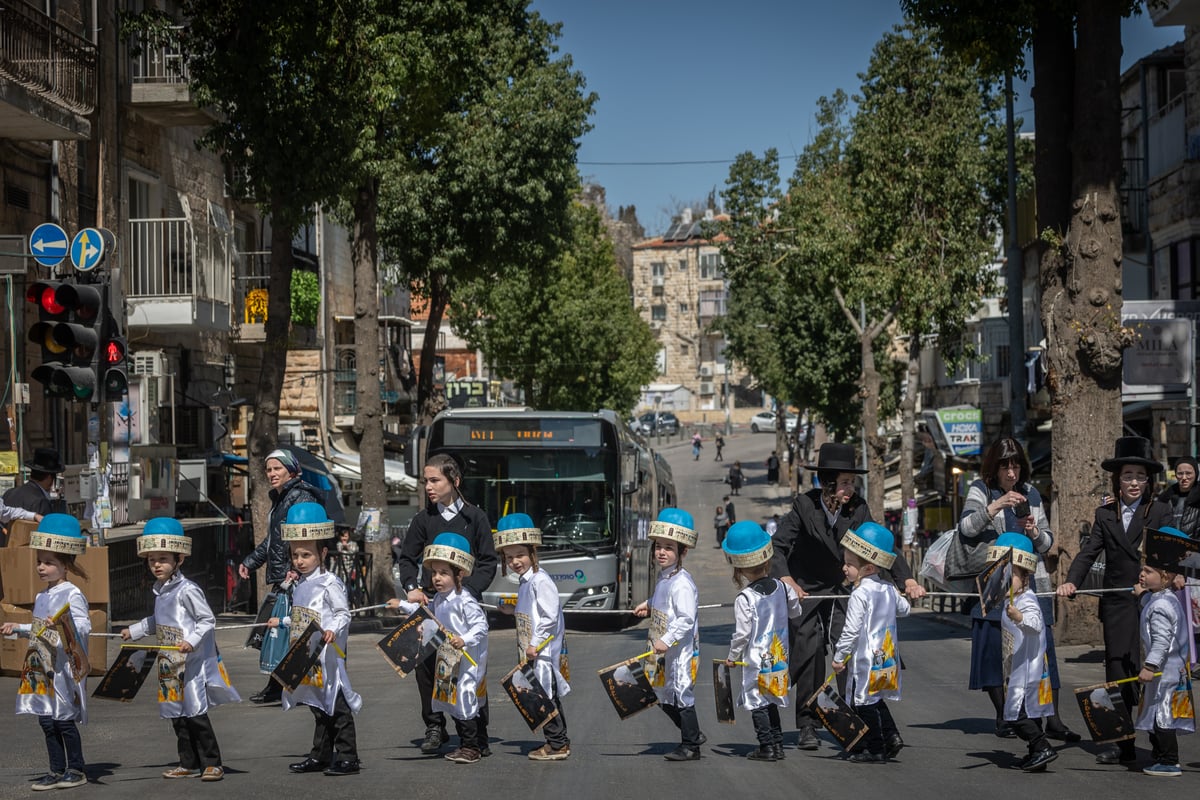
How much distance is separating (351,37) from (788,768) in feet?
41.8

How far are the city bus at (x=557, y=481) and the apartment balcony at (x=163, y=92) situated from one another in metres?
7.02

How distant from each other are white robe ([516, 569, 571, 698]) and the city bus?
1076cm

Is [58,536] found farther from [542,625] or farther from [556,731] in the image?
[556,731]

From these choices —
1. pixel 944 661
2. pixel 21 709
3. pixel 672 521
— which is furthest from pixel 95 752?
pixel 944 661

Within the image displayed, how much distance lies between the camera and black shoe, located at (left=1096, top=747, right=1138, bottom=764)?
845cm

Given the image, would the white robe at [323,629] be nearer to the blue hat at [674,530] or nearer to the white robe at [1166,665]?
the blue hat at [674,530]

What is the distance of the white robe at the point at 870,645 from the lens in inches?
326

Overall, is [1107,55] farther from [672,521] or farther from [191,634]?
[191,634]

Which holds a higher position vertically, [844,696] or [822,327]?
[822,327]

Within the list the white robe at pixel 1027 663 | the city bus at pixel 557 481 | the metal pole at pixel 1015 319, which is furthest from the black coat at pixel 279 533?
the metal pole at pixel 1015 319

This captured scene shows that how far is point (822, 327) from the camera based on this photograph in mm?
51844

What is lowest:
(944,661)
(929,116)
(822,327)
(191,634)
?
(944,661)

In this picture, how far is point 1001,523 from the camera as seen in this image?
373 inches

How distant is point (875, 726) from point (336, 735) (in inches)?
124
